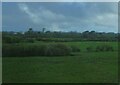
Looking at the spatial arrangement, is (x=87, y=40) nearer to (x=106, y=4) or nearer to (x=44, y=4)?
(x=106, y=4)

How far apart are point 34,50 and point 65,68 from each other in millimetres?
616

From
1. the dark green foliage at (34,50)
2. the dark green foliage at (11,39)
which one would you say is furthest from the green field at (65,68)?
the dark green foliage at (11,39)

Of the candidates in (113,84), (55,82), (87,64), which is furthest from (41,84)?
(113,84)

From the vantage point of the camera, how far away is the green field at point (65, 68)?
4129 millimetres

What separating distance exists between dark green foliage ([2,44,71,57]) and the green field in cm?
7

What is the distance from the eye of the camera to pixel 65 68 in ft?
14.1

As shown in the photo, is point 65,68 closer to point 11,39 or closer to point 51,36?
point 51,36

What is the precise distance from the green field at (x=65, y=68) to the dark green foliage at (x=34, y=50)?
0.23 ft

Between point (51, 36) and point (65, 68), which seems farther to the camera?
point (51, 36)

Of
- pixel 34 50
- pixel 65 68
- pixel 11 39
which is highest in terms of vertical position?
pixel 11 39

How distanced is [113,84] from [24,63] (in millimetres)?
1510

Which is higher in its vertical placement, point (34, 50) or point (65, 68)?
point (34, 50)

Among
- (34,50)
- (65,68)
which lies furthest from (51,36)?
(65,68)

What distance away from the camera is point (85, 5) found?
4410 millimetres
